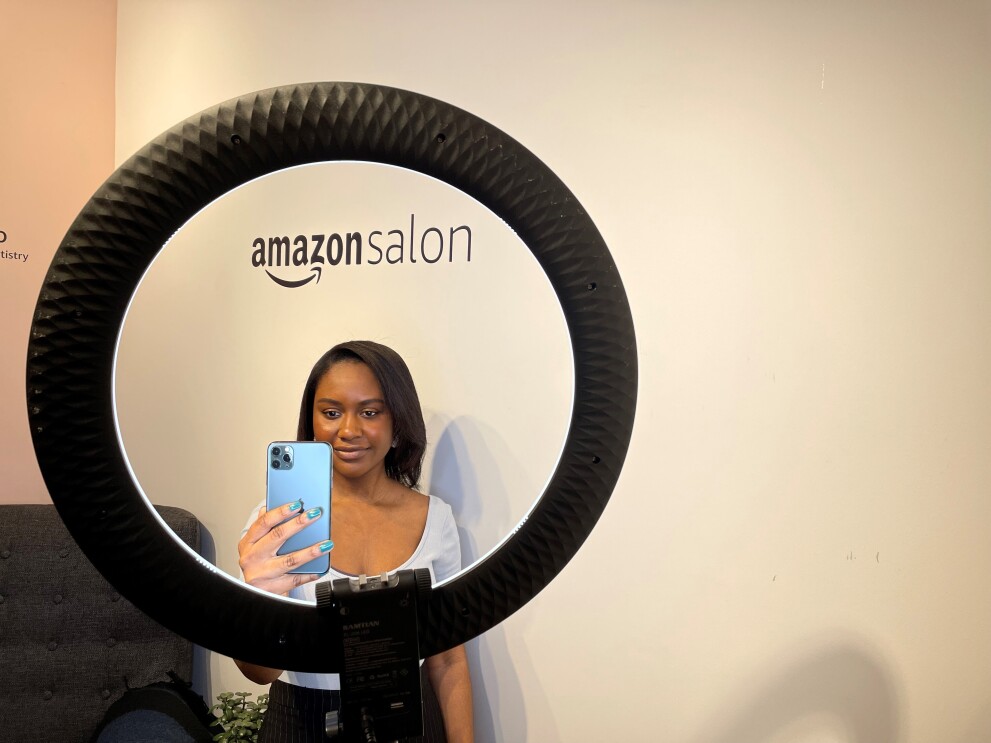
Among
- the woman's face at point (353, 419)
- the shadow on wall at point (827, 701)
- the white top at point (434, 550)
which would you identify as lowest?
the shadow on wall at point (827, 701)

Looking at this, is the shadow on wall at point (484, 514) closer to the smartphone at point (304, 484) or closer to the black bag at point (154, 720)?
the smartphone at point (304, 484)

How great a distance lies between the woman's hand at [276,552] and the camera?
430 millimetres

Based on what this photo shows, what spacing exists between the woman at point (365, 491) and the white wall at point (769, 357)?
35.0 inches

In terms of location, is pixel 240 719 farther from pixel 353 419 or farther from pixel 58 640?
pixel 353 419

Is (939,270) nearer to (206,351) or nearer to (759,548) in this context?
(759,548)

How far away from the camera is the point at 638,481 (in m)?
1.38

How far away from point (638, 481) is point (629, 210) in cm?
56

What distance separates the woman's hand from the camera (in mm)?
430

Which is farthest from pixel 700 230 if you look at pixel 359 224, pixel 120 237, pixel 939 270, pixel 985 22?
pixel 120 237

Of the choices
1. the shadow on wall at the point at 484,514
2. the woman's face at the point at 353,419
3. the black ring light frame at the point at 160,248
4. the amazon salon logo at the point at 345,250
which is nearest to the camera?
the black ring light frame at the point at 160,248

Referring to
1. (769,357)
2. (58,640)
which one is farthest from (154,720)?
(769,357)

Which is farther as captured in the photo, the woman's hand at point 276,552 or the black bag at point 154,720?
the black bag at point 154,720

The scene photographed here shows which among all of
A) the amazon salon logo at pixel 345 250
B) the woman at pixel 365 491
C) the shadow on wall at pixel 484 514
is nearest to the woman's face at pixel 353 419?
the woman at pixel 365 491

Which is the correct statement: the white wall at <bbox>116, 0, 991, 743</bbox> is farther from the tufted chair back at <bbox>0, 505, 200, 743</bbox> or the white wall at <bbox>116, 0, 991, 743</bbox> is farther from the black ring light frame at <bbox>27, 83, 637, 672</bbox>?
the black ring light frame at <bbox>27, 83, 637, 672</bbox>
